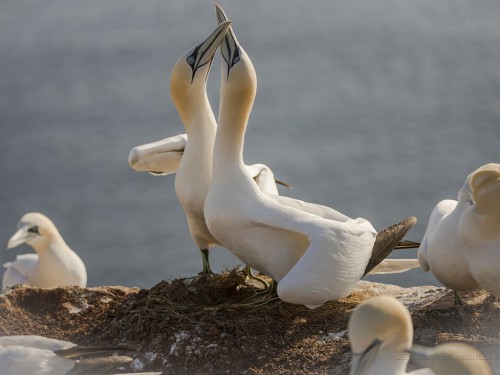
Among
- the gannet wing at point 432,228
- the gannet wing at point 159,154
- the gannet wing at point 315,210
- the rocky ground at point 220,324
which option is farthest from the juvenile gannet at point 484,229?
the gannet wing at point 159,154

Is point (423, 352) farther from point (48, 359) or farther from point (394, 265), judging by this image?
point (394, 265)

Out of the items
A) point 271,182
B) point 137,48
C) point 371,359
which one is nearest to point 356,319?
point 371,359

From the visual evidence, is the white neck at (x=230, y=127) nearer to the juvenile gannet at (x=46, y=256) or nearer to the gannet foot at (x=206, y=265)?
the gannet foot at (x=206, y=265)

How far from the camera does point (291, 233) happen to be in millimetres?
5957

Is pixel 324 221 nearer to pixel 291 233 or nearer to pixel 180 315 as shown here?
pixel 291 233

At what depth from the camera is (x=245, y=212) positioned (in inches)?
236

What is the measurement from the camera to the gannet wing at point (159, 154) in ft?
23.5

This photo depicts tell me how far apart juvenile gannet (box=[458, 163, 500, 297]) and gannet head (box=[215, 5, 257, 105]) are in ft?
4.10

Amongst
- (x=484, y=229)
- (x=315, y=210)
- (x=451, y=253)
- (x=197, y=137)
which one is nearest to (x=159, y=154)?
(x=197, y=137)

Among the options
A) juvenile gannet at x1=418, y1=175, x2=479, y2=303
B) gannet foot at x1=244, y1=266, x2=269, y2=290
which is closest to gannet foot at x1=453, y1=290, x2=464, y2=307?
juvenile gannet at x1=418, y1=175, x2=479, y2=303

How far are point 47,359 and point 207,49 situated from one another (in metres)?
2.01

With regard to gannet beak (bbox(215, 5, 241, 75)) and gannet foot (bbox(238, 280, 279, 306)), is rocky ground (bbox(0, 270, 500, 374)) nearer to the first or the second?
gannet foot (bbox(238, 280, 279, 306))

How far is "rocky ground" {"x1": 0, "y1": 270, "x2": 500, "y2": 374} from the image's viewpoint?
18.4 ft

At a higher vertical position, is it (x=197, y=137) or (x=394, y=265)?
(x=197, y=137)
